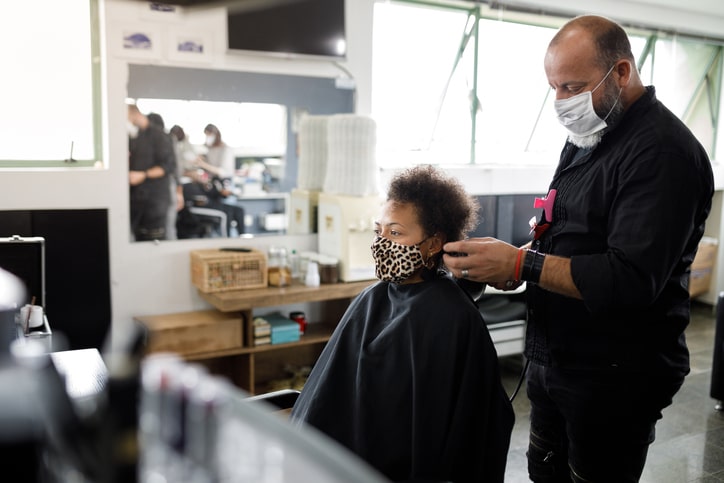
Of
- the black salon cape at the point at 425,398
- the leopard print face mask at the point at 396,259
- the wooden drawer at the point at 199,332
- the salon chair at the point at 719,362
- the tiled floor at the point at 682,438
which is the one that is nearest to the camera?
the black salon cape at the point at 425,398

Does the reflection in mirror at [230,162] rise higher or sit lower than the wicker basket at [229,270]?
higher

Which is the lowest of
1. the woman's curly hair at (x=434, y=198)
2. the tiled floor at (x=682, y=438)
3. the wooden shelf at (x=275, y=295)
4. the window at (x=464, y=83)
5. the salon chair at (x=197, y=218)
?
the tiled floor at (x=682, y=438)

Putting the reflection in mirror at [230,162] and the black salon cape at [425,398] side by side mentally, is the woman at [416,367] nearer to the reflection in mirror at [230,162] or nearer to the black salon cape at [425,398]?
the black salon cape at [425,398]

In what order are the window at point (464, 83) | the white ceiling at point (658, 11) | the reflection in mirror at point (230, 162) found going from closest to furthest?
the reflection in mirror at point (230, 162)
the window at point (464, 83)
the white ceiling at point (658, 11)

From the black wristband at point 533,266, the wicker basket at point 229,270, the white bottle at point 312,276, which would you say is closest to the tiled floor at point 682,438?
the white bottle at point 312,276

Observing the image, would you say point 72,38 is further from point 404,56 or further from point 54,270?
point 404,56

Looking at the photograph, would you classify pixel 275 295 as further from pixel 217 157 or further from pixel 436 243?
pixel 436 243

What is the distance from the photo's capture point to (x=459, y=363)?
168 centimetres

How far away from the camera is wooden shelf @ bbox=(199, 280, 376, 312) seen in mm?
3416

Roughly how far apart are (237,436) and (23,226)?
3049mm

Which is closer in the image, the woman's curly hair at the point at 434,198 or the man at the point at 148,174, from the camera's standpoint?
the woman's curly hair at the point at 434,198

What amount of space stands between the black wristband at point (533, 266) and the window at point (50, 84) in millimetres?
2666

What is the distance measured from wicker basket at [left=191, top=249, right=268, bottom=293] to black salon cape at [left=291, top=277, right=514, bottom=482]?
5.97ft

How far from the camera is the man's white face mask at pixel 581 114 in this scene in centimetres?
168
